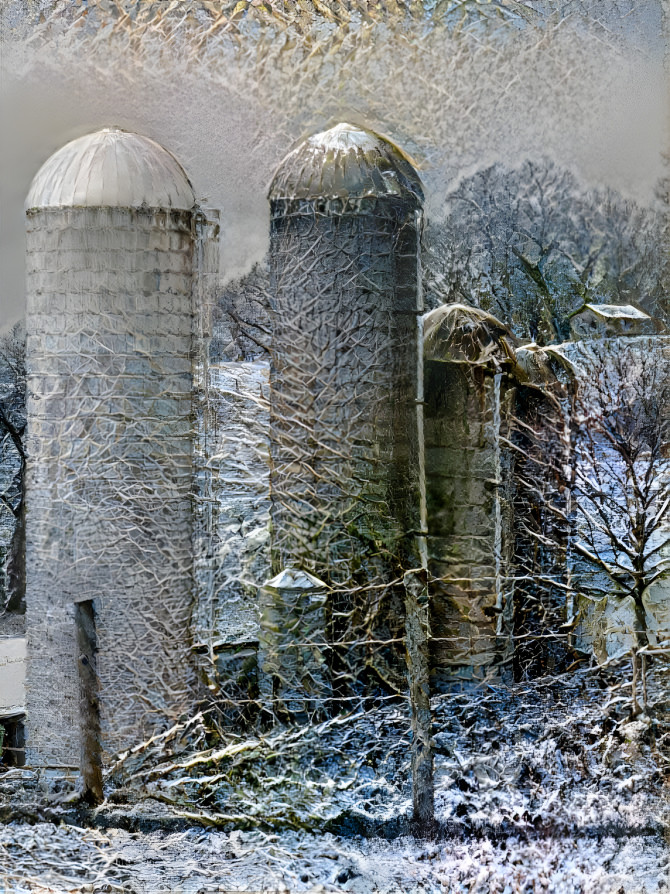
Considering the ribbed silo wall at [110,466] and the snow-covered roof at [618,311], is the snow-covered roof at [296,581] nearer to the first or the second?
the ribbed silo wall at [110,466]

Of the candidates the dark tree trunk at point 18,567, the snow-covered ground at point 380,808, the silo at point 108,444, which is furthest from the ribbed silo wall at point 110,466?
the snow-covered ground at point 380,808

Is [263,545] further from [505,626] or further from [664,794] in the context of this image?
[664,794]

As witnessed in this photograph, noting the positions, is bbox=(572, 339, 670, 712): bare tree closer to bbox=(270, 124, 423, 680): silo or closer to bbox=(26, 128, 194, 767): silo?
bbox=(270, 124, 423, 680): silo

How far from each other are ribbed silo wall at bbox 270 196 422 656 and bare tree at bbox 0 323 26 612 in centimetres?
93

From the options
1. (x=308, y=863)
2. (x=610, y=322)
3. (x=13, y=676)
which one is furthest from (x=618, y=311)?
(x=13, y=676)

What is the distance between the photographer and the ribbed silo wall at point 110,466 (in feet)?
13.8

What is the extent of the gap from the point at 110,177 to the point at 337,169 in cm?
79

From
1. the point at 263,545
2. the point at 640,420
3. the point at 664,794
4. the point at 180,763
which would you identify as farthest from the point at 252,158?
the point at 664,794

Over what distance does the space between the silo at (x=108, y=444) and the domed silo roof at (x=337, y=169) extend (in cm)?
37

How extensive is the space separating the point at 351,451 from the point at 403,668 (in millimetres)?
803

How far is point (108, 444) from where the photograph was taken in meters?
4.23

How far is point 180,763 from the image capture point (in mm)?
4238

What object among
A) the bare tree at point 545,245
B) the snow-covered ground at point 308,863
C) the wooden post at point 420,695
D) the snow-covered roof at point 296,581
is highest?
the bare tree at point 545,245

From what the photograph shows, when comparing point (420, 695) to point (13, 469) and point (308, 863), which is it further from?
point (13, 469)
